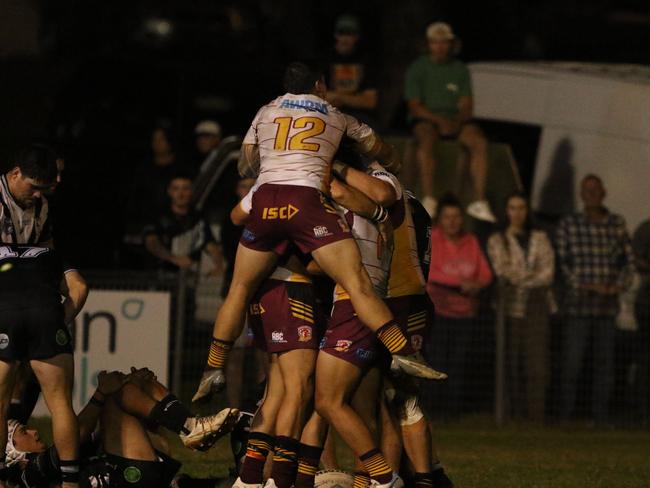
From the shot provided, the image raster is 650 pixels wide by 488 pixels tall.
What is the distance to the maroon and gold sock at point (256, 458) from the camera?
1062 centimetres

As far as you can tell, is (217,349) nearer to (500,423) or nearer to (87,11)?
(500,423)

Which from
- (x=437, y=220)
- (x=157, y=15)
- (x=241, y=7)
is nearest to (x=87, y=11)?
(x=157, y=15)

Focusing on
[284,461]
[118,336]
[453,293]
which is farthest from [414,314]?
[453,293]

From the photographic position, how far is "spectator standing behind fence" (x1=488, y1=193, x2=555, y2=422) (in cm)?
1731

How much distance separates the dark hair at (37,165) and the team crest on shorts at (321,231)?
5.13 feet

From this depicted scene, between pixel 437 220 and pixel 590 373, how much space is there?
2.08 meters

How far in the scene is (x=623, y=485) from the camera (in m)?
12.3

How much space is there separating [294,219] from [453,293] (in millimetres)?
6859

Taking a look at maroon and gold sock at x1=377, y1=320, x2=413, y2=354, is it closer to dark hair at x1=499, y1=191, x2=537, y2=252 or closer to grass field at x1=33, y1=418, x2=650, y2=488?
grass field at x1=33, y1=418, x2=650, y2=488

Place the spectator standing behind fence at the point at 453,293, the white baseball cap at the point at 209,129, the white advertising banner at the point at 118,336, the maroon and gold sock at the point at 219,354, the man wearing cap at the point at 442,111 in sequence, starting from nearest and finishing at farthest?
the maroon and gold sock at the point at 219,354 → the white advertising banner at the point at 118,336 → the spectator standing behind fence at the point at 453,293 → the man wearing cap at the point at 442,111 → the white baseball cap at the point at 209,129

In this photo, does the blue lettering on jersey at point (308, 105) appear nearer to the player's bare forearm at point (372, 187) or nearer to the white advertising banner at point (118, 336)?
the player's bare forearm at point (372, 187)

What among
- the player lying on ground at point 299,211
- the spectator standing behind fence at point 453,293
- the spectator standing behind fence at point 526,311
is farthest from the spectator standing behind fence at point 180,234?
the player lying on ground at point 299,211

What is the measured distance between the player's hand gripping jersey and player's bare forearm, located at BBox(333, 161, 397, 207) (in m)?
0.18

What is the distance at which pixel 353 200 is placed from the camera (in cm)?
1062
